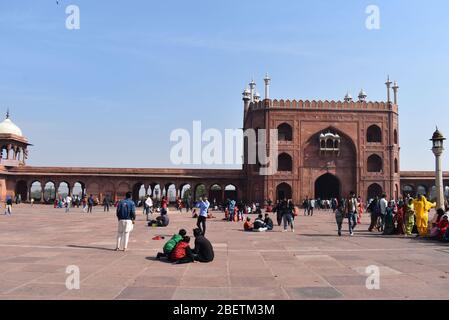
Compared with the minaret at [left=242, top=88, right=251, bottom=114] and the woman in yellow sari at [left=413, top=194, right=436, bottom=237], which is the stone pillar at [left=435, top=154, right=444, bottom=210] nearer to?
the woman in yellow sari at [left=413, top=194, right=436, bottom=237]

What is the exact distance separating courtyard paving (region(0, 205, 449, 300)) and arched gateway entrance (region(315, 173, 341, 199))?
26.3 m

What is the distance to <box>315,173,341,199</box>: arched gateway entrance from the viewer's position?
36.1 meters

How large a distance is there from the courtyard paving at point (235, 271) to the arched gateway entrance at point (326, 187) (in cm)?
2631

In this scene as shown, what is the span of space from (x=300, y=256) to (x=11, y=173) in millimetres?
35453

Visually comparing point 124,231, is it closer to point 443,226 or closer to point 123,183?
point 443,226

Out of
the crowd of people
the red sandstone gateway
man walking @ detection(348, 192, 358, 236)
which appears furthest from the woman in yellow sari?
the red sandstone gateway

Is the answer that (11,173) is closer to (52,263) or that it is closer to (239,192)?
(239,192)

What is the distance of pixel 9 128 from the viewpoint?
41469 millimetres

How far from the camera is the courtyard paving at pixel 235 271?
4.92m

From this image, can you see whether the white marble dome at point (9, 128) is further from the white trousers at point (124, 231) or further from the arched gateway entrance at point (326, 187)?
the white trousers at point (124, 231)

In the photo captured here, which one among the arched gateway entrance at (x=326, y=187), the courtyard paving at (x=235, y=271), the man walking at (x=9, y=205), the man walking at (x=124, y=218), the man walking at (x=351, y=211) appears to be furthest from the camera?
the arched gateway entrance at (x=326, y=187)

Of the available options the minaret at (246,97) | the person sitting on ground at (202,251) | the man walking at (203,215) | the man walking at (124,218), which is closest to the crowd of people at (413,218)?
the man walking at (203,215)

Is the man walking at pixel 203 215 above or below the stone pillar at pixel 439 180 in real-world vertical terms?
below
